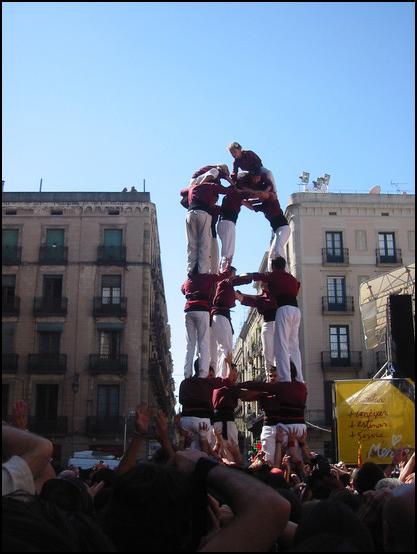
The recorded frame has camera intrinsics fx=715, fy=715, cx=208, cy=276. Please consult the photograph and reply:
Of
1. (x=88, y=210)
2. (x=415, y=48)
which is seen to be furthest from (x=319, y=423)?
(x=415, y=48)

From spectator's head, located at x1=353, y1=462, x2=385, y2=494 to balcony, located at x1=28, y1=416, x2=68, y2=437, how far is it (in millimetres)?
34357

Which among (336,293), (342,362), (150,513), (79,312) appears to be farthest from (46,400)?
(150,513)

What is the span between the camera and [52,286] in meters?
41.8

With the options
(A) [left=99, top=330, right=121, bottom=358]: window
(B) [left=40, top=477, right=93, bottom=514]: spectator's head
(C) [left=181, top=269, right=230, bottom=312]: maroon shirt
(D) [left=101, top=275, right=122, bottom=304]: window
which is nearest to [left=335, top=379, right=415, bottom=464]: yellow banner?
(C) [left=181, top=269, right=230, bottom=312]: maroon shirt

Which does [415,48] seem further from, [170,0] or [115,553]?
[115,553]

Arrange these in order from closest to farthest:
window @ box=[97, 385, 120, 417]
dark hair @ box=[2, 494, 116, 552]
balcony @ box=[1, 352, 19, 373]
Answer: dark hair @ box=[2, 494, 116, 552]
balcony @ box=[1, 352, 19, 373]
window @ box=[97, 385, 120, 417]

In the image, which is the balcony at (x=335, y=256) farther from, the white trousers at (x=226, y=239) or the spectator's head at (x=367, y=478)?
the spectator's head at (x=367, y=478)

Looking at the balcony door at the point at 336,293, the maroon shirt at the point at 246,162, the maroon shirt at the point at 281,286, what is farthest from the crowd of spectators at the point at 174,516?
the balcony door at the point at 336,293

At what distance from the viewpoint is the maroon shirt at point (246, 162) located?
1361cm

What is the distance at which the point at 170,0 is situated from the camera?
135 inches

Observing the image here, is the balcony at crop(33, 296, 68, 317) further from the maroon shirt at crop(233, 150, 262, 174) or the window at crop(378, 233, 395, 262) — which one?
the maroon shirt at crop(233, 150, 262, 174)

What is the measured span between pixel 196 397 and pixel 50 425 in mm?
28816

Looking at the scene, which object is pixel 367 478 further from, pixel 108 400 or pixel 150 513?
pixel 108 400

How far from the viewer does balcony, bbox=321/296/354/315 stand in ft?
140
